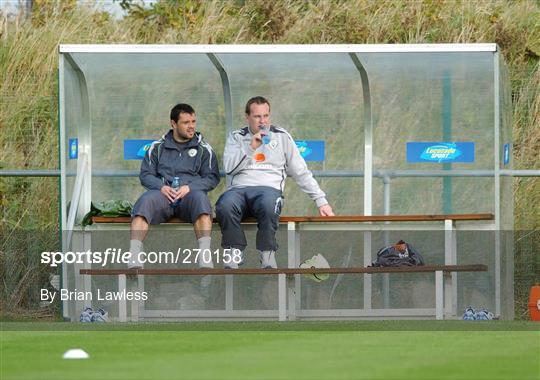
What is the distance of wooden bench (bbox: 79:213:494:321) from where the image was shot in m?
11.7

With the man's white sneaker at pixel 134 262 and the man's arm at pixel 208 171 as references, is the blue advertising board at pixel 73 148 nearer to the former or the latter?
the man's arm at pixel 208 171

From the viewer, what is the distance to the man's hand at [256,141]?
1240cm

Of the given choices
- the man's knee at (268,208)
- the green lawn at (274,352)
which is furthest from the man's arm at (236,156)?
the green lawn at (274,352)

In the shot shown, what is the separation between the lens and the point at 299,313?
12.3 meters

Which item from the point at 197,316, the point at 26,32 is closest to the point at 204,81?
the point at 197,316

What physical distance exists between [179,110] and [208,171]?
579mm

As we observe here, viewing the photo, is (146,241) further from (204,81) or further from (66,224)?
(204,81)

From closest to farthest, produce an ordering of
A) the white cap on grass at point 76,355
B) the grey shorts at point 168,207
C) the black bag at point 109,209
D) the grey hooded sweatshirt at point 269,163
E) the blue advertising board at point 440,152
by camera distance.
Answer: the white cap on grass at point 76,355 < the grey shorts at point 168,207 < the grey hooded sweatshirt at point 269,163 < the black bag at point 109,209 < the blue advertising board at point 440,152

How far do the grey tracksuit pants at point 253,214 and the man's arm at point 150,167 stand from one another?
711mm

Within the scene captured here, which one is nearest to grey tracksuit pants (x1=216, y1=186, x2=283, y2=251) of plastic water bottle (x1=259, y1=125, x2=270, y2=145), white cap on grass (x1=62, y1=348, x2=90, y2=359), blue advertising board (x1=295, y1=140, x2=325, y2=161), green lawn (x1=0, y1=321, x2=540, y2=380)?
plastic water bottle (x1=259, y1=125, x2=270, y2=145)

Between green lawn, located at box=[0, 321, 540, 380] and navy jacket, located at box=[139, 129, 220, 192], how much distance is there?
2230 mm

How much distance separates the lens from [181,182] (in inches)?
490

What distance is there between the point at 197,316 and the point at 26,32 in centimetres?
626

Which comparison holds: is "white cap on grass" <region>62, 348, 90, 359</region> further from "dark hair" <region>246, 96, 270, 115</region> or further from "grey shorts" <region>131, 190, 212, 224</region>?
"dark hair" <region>246, 96, 270, 115</region>
